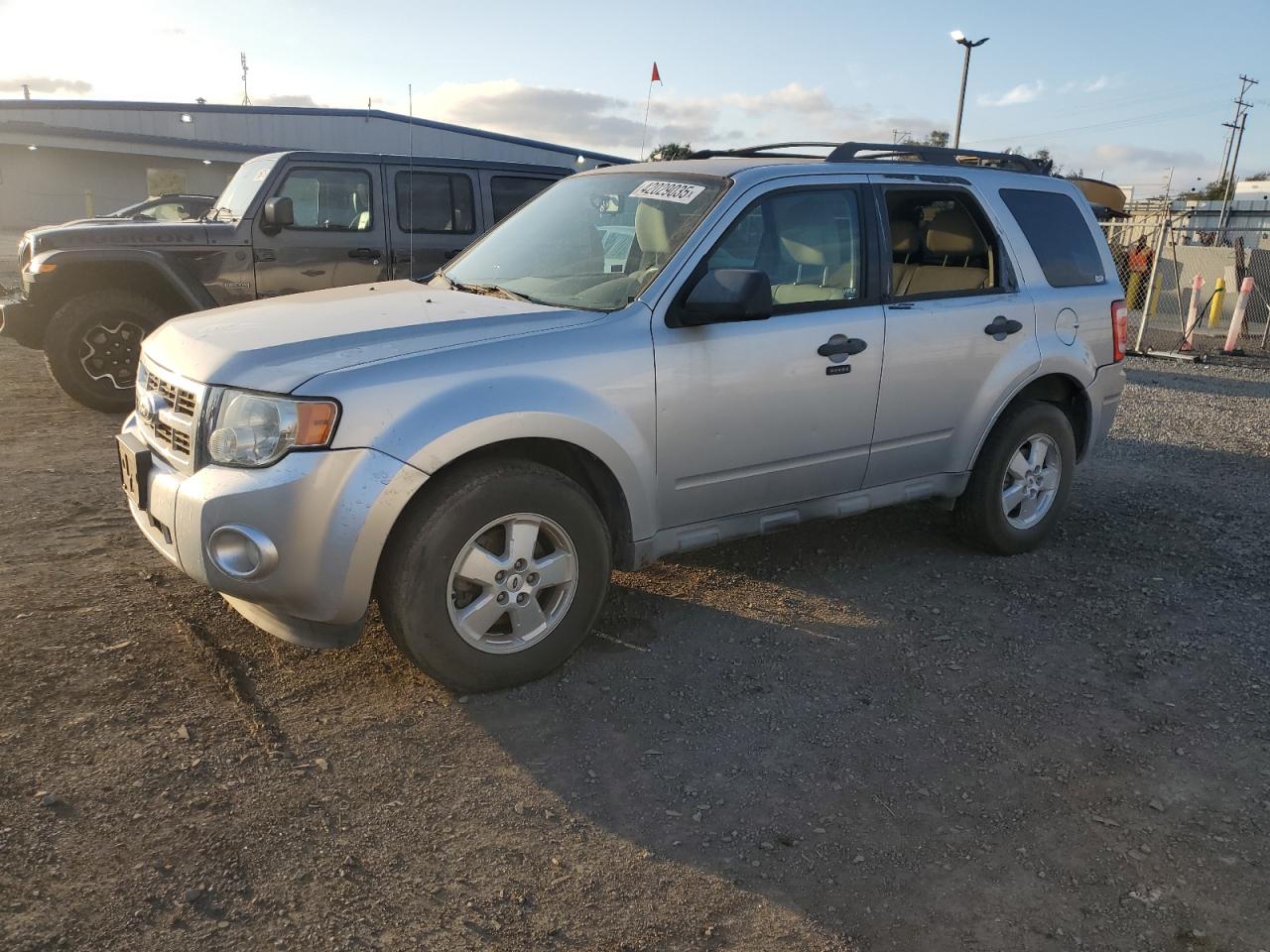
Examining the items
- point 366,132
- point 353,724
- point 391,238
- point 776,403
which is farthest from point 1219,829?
point 366,132

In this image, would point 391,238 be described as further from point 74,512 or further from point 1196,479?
point 1196,479

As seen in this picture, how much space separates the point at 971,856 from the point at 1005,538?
8.32ft

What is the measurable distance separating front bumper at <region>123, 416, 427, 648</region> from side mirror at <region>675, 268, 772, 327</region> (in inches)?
47.4

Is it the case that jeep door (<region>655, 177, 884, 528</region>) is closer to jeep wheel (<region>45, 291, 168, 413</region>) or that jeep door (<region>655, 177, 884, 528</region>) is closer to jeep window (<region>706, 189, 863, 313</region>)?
jeep window (<region>706, 189, 863, 313</region>)

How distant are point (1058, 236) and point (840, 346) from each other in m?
1.80

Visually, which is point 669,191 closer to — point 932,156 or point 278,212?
point 932,156

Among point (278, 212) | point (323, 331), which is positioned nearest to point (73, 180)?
point (278, 212)

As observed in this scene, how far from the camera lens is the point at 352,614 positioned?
302 cm

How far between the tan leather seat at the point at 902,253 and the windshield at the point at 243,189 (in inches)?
216

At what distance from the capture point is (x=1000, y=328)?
4520 mm

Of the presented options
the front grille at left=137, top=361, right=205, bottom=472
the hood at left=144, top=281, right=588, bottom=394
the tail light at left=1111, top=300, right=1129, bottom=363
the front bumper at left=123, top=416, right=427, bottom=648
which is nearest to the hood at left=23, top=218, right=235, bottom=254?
the hood at left=144, top=281, right=588, bottom=394

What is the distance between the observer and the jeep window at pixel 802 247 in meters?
3.83

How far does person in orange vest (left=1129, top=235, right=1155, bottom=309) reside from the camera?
17234mm

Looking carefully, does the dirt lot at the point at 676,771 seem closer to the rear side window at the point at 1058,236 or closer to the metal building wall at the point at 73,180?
the rear side window at the point at 1058,236
